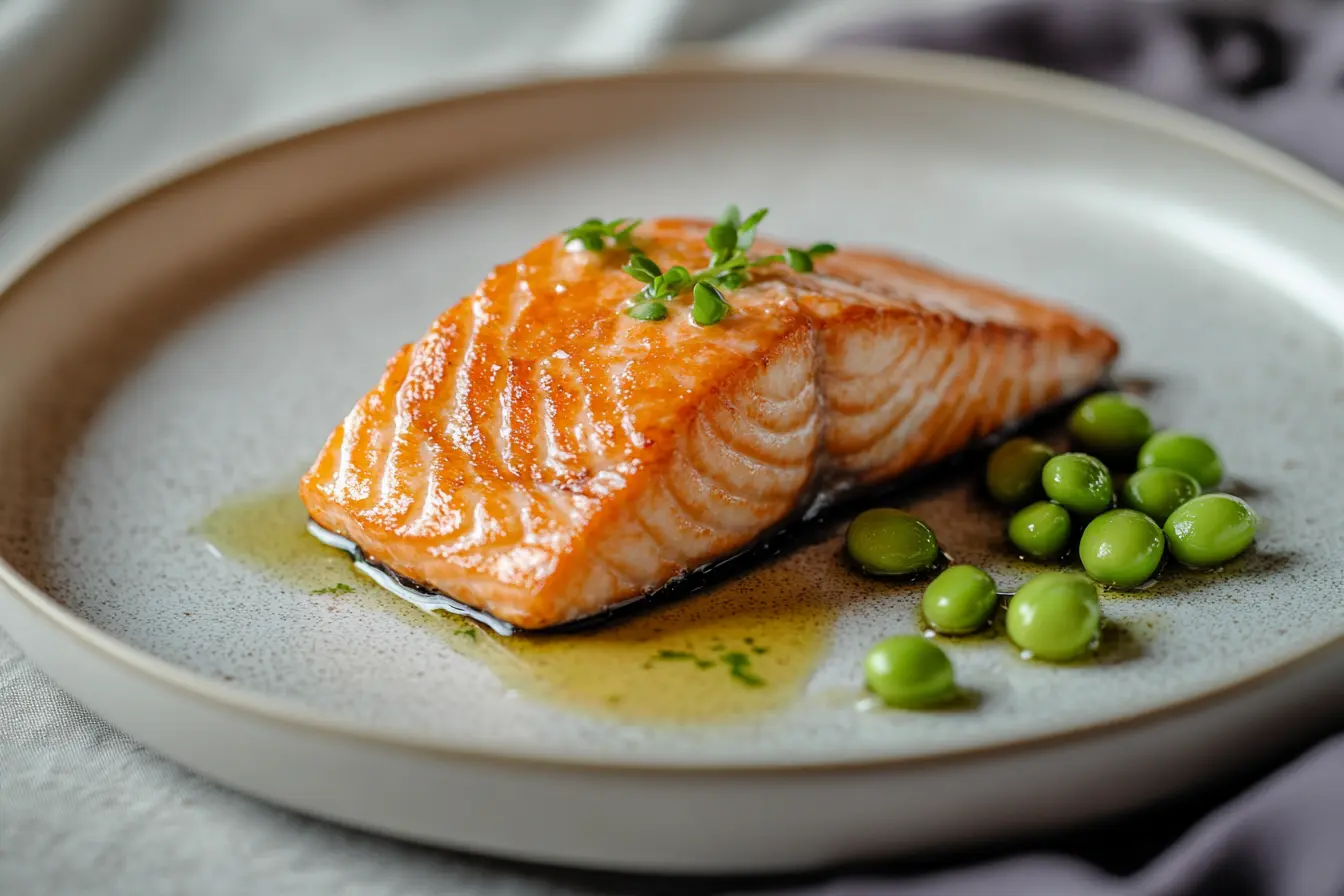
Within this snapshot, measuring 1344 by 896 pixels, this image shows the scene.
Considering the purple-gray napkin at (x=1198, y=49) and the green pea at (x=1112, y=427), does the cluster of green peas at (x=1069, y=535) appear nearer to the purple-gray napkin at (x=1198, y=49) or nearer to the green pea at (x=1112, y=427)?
the green pea at (x=1112, y=427)

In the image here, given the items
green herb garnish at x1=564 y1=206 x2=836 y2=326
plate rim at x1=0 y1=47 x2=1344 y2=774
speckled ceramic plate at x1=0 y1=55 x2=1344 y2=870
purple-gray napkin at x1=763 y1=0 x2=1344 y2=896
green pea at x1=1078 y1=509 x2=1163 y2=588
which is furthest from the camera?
purple-gray napkin at x1=763 y1=0 x2=1344 y2=896

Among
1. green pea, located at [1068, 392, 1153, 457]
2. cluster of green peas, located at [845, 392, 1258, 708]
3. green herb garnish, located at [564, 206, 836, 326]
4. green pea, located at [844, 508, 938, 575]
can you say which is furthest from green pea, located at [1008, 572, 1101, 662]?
green herb garnish, located at [564, 206, 836, 326]

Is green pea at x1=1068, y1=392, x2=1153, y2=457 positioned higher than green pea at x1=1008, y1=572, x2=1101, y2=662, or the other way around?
→ green pea at x1=1068, y1=392, x2=1153, y2=457

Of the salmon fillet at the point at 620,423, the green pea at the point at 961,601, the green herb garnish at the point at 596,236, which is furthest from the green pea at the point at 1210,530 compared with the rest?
the green herb garnish at the point at 596,236

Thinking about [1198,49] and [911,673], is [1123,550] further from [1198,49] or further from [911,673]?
[1198,49]

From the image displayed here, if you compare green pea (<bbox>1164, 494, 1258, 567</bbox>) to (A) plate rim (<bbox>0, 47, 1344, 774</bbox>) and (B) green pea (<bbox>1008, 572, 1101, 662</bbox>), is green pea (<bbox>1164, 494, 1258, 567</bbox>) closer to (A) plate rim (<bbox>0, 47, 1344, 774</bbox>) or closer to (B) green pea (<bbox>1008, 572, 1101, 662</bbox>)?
(B) green pea (<bbox>1008, 572, 1101, 662</bbox>)

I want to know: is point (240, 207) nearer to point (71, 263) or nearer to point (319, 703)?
point (71, 263)

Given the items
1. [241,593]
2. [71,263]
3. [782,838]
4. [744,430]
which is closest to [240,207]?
[71,263]
